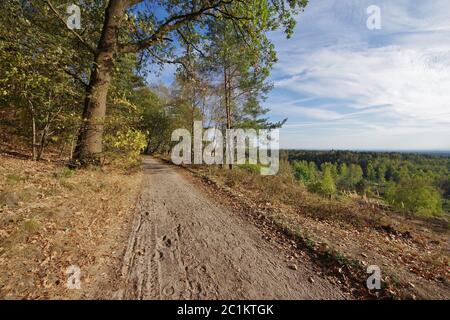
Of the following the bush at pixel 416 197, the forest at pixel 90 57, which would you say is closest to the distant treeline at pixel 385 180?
the bush at pixel 416 197

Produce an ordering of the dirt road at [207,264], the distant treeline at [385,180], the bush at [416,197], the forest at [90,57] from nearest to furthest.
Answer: the dirt road at [207,264] < the forest at [90,57] < the bush at [416,197] < the distant treeline at [385,180]

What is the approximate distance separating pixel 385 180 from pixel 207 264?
13736 centimetres

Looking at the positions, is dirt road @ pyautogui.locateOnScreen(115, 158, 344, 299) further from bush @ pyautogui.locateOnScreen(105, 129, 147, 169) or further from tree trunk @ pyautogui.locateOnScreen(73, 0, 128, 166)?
tree trunk @ pyautogui.locateOnScreen(73, 0, 128, 166)

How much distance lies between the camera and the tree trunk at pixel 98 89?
8.09 metres

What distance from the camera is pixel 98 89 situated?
8.05 m

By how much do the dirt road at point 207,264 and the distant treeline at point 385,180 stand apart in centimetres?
1221

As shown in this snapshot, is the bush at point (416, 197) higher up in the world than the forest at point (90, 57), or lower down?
lower down

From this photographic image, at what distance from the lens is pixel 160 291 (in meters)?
3.10

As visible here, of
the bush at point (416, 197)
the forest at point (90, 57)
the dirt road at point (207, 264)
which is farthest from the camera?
the bush at point (416, 197)

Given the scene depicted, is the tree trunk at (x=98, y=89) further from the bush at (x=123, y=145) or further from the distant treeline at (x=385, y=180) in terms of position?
the distant treeline at (x=385, y=180)

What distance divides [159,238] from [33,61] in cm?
661

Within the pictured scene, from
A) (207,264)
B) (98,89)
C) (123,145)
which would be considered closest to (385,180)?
(123,145)
